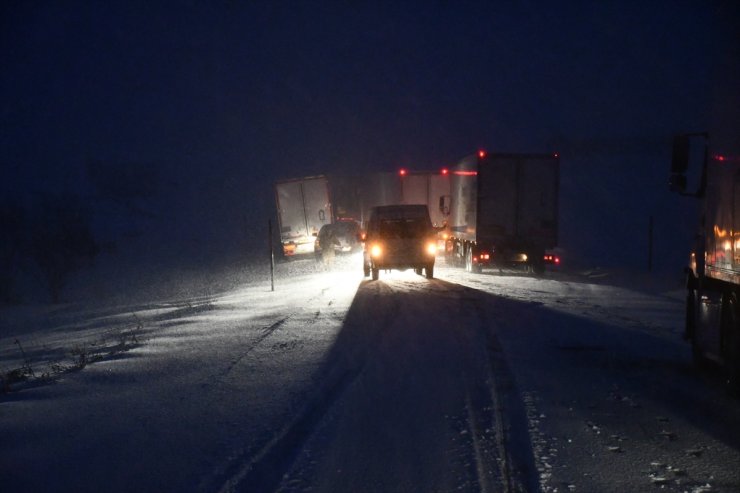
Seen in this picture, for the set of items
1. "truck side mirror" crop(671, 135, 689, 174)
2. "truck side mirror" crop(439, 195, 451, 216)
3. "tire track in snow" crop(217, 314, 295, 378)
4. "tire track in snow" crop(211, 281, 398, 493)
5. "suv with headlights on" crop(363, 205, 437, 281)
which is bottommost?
"tire track in snow" crop(217, 314, 295, 378)

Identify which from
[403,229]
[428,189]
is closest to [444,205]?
[428,189]

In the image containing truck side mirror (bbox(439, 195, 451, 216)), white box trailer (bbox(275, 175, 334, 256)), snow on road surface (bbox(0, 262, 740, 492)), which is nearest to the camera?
snow on road surface (bbox(0, 262, 740, 492))

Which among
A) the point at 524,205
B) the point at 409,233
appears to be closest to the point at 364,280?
the point at 409,233

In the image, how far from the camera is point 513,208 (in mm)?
23328

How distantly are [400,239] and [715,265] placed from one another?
14.0 m

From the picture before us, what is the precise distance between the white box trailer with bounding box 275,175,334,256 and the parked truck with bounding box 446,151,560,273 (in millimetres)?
11329

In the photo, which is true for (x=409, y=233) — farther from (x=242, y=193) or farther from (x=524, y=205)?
(x=242, y=193)

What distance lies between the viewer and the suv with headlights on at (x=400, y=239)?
21.4 metres

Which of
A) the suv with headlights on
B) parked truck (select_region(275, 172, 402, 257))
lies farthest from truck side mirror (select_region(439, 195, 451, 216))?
the suv with headlights on

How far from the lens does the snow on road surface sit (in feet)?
16.2

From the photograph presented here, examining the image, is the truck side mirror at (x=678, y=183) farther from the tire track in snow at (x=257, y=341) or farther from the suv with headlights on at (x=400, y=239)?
the suv with headlights on at (x=400, y=239)

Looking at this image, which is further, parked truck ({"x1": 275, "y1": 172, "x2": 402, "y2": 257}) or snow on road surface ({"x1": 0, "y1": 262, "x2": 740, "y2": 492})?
parked truck ({"x1": 275, "y1": 172, "x2": 402, "y2": 257})

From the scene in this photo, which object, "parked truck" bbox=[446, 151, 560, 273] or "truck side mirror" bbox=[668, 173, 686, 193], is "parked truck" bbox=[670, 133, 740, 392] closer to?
"truck side mirror" bbox=[668, 173, 686, 193]

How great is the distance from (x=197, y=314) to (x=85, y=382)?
6.49 meters
